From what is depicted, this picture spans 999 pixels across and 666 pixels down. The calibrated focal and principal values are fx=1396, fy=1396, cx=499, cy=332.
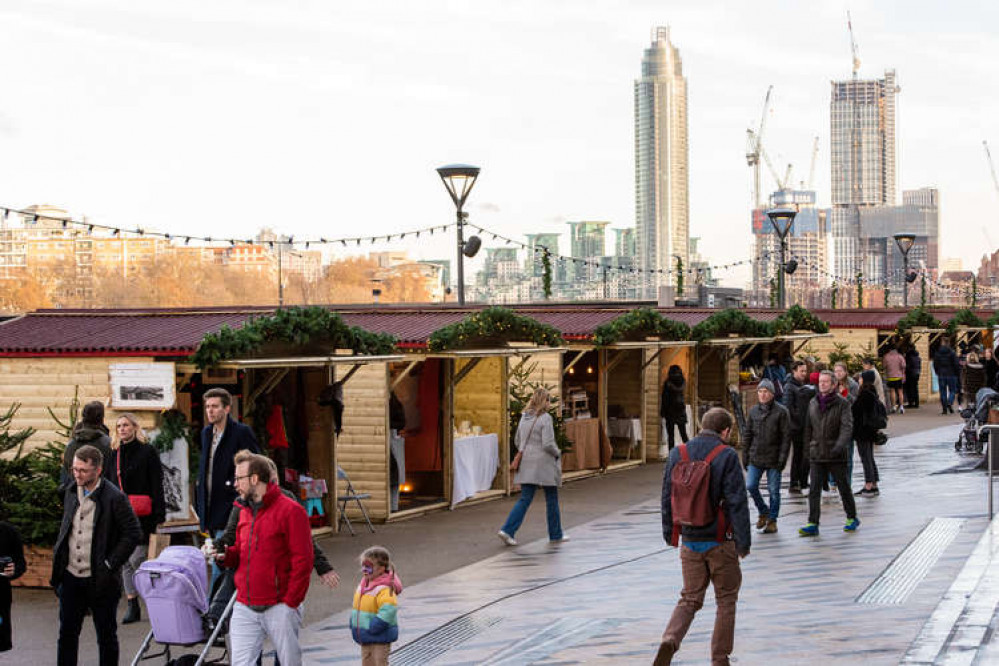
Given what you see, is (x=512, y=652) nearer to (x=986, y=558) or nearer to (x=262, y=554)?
(x=262, y=554)

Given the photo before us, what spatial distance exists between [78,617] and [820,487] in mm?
7851

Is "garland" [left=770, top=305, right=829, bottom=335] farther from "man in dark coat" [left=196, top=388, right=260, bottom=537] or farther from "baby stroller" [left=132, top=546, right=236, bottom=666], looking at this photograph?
"baby stroller" [left=132, top=546, right=236, bottom=666]

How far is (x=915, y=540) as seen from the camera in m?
13.3

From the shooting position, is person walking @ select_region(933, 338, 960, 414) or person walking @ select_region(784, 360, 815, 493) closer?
person walking @ select_region(784, 360, 815, 493)

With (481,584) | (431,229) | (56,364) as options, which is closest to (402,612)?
(481,584)

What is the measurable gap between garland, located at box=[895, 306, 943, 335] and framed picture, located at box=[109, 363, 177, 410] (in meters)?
23.9

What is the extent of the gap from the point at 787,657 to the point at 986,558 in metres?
3.95

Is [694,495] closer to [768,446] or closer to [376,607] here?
[376,607]

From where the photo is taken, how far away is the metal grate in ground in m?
10.6

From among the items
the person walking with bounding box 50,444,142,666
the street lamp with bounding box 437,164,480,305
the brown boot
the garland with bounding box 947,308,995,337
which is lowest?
the brown boot

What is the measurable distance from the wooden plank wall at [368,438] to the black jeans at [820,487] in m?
4.90

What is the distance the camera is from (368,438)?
16.1 m

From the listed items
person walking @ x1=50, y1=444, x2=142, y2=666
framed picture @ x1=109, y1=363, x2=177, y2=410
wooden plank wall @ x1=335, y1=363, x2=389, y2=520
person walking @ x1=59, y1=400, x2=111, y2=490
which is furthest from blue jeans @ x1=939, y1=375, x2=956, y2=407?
person walking @ x1=50, y1=444, x2=142, y2=666

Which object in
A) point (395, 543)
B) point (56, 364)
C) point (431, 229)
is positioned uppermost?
point (431, 229)
